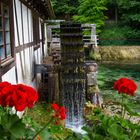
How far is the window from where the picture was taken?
5910 millimetres

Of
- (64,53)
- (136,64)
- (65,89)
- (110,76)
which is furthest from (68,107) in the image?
(136,64)

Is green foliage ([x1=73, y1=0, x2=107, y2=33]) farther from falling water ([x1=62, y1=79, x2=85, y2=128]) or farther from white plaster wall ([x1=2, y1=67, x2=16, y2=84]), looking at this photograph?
white plaster wall ([x1=2, y1=67, x2=16, y2=84])

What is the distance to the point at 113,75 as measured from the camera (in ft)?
63.4

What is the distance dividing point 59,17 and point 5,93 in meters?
35.4

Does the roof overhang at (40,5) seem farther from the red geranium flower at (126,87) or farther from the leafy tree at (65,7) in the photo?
the leafy tree at (65,7)

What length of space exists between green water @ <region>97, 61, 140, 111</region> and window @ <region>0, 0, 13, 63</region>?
267 inches

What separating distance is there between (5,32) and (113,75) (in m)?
13.6

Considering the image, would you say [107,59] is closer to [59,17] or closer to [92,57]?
[92,57]

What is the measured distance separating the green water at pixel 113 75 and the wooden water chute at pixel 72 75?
237 centimetres

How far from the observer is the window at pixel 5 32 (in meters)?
5.91

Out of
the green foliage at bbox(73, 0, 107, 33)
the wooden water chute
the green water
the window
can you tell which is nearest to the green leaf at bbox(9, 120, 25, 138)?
the window

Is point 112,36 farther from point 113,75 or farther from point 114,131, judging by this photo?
point 114,131

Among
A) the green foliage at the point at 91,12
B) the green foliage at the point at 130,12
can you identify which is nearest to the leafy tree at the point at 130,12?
the green foliage at the point at 130,12

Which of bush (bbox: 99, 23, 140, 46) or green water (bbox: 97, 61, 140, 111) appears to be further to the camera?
bush (bbox: 99, 23, 140, 46)
